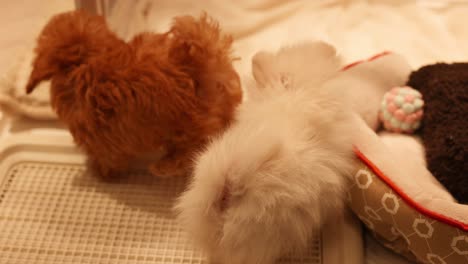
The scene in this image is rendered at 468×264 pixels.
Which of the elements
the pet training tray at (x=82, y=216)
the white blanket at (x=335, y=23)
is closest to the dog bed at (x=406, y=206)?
the pet training tray at (x=82, y=216)

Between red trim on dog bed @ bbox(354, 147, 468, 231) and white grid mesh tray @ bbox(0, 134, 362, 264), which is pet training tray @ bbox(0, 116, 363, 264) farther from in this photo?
red trim on dog bed @ bbox(354, 147, 468, 231)

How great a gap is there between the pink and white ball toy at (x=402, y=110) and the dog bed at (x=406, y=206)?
91 millimetres

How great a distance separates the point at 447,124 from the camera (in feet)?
3.30

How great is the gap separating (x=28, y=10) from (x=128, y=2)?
0.36 m

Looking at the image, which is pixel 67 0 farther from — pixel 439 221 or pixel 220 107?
pixel 439 221

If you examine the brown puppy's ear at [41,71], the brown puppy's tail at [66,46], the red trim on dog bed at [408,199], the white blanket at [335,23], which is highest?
the brown puppy's tail at [66,46]

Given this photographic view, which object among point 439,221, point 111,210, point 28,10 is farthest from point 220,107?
point 28,10

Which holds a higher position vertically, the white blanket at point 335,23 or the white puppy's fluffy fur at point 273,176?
the white puppy's fluffy fur at point 273,176

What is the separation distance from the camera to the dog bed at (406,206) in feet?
2.71

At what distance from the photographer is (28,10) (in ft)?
4.96

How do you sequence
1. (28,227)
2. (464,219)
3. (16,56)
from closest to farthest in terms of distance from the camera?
(464,219) < (28,227) < (16,56)

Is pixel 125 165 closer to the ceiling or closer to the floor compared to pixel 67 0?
closer to the floor

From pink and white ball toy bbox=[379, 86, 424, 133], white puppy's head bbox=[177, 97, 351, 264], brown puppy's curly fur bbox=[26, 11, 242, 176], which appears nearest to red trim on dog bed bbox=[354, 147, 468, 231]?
white puppy's head bbox=[177, 97, 351, 264]

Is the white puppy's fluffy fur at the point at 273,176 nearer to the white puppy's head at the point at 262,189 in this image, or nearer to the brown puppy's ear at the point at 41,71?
the white puppy's head at the point at 262,189
